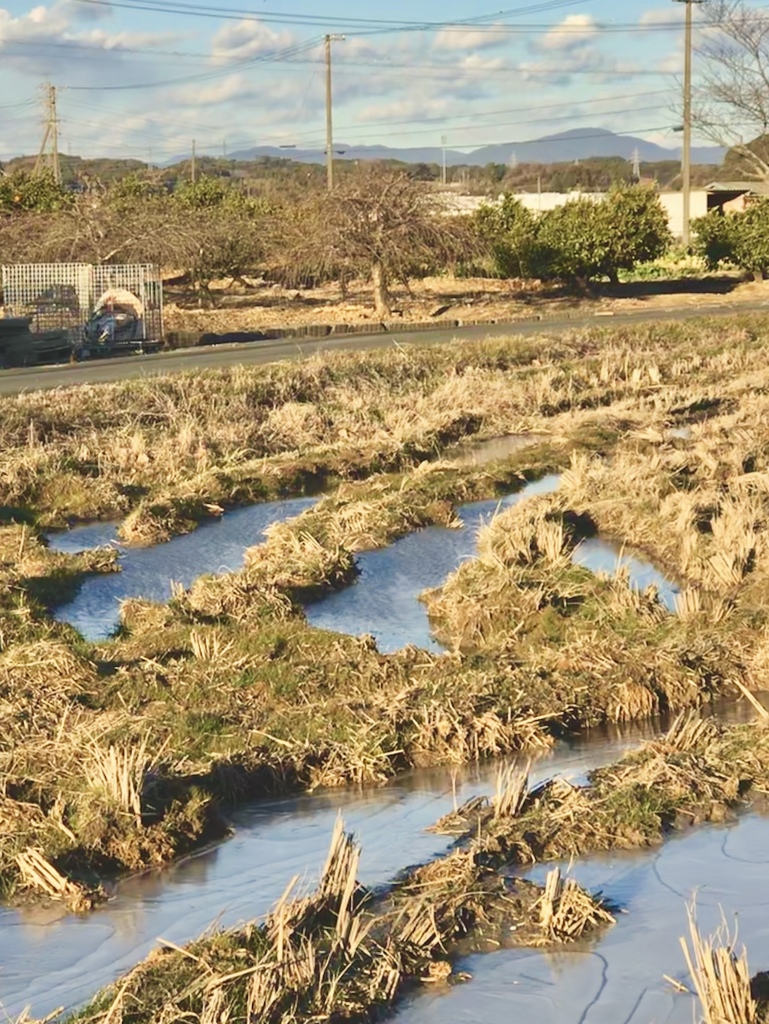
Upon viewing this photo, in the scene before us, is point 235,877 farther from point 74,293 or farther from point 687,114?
point 687,114

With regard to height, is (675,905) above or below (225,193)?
below

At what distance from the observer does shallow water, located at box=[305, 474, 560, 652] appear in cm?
1230

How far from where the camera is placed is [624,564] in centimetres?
1362

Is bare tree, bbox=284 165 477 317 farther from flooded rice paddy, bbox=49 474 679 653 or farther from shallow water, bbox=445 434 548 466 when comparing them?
flooded rice paddy, bbox=49 474 679 653

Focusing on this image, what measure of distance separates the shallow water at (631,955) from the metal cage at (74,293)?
24.8 meters

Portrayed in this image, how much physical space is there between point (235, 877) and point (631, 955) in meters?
2.07

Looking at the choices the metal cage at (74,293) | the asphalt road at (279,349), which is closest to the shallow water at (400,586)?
the asphalt road at (279,349)

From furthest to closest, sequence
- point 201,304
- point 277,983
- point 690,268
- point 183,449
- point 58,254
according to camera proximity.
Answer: point 690,268
point 201,304
point 58,254
point 183,449
point 277,983

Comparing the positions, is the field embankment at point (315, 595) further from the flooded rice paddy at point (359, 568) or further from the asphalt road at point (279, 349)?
the asphalt road at point (279, 349)

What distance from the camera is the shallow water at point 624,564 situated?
1290 cm

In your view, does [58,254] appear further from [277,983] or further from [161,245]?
[277,983]

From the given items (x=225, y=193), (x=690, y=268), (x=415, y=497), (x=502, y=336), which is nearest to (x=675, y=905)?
(x=415, y=497)

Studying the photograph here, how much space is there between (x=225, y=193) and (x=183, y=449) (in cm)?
4132

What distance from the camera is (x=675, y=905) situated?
23.2 ft
